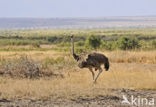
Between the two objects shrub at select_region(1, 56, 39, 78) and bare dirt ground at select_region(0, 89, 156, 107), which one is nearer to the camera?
bare dirt ground at select_region(0, 89, 156, 107)

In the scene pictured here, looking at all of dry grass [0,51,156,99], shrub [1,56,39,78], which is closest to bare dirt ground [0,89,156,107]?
dry grass [0,51,156,99]

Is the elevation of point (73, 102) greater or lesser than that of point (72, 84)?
greater

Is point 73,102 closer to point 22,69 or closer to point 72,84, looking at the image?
point 72,84

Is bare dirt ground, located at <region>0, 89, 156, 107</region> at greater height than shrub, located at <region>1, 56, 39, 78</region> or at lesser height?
greater

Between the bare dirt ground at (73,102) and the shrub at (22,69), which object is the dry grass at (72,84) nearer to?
the bare dirt ground at (73,102)

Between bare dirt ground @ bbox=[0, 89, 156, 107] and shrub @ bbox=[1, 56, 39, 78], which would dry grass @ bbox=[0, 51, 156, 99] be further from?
shrub @ bbox=[1, 56, 39, 78]

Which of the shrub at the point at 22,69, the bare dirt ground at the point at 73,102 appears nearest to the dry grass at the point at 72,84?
the bare dirt ground at the point at 73,102

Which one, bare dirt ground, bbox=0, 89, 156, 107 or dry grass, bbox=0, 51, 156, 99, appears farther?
dry grass, bbox=0, 51, 156, 99

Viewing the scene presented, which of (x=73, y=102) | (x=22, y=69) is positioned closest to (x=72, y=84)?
(x=73, y=102)

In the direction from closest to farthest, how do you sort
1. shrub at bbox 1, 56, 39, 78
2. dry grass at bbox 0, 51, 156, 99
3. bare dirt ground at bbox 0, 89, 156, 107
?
bare dirt ground at bbox 0, 89, 156, 107 < dry grass at bbox 0, 51, 156, 99 < shrub at bbox 1, 56, 39, 78

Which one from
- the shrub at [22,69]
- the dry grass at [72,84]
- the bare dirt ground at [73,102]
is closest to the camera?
the bare dirt ground at [73,102]

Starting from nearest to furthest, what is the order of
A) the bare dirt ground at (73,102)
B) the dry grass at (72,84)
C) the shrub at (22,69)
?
1. the bare dirt ground at (73,102)
2. the dry grass at (72,84)
3. the shrub at (22,69)

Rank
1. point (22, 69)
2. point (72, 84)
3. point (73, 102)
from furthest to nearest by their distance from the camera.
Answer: point (22, 69), point (72, 84), point (73, 102)

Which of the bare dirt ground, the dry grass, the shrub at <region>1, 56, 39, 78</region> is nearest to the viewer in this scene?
the bare dirt ground
